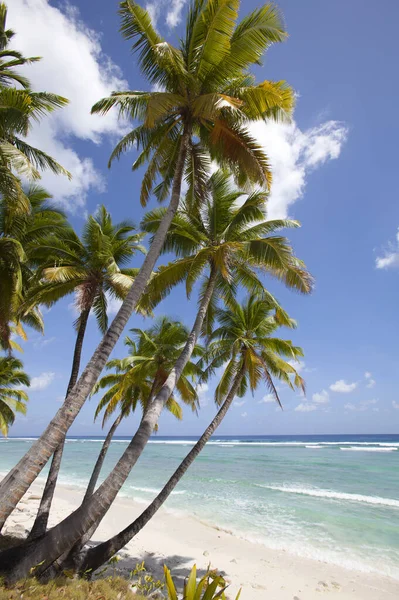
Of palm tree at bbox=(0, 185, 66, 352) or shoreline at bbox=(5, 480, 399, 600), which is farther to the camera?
palm tree at bbox=(0, 185, 66, 352)

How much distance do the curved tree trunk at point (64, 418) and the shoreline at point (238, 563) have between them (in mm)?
5242

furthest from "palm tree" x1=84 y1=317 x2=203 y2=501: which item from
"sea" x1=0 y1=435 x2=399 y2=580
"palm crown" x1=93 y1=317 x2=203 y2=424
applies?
"sea" x1=0 y1=435 x2=399 y2=580

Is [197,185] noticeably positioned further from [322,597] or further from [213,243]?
[322,597]

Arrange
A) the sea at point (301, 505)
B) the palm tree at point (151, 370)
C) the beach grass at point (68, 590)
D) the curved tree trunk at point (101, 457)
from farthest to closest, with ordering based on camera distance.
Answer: the palm tree at point (151, 370) < the sea at point (301, 505) < the curved tree trunk at point (101, 457) < the beach grass at point (68, 590)

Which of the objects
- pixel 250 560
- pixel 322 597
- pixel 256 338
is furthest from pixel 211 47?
pixel 250 560

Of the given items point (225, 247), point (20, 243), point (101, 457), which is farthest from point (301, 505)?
point (20, 243)

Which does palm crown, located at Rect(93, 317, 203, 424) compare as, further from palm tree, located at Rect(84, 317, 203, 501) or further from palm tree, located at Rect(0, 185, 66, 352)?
palm tree, located at Rect(0, 185, 66, 352)

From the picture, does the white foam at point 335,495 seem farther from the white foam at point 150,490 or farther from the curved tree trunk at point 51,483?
the curved tree trunk at point 51,483

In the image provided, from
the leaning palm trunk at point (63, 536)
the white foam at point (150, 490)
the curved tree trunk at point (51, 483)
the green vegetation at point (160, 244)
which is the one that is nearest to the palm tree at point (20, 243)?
the green vegetation at point (160, 244)

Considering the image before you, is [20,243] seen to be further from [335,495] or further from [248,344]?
[335,495]

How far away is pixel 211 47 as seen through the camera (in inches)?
272

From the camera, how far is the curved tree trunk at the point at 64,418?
485 centimetres

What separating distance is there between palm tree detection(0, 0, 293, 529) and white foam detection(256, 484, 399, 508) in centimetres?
1791

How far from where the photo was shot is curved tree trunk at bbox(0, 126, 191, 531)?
485cm
